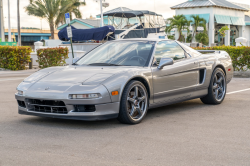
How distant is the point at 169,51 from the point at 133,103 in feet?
5.16

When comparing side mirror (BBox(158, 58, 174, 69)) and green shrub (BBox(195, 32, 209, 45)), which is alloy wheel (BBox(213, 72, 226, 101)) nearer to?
side mirror (BBox(158, 58, 174, 69))

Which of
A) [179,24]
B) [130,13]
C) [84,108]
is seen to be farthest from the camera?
[179,24]

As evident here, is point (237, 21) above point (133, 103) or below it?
above

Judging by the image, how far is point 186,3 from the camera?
5591 cm

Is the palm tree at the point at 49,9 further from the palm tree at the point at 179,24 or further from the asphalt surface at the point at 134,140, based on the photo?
the asphalt surface at the point at 134,140

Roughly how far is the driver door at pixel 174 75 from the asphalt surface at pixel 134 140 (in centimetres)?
37

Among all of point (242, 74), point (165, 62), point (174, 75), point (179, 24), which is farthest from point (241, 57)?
point (179, 24)

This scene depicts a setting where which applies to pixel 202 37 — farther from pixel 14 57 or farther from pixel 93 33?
pixel 14 57

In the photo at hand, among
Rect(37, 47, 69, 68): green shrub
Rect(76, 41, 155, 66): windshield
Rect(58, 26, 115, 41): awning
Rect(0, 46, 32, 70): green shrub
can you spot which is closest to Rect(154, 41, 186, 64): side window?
Rect(76, 41, 155, 66): windshield

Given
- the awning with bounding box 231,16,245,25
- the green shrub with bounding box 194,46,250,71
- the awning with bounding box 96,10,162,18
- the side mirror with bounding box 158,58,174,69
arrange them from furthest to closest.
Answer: the awning with bounding box 231,16,245,25, the awning with bounding box 96,10,162,18, the green shrub with bounding box 194,46,250,71, the side mirror with bounding box 158,58,174,69

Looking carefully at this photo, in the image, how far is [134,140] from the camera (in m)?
5.00

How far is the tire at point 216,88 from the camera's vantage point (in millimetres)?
7703

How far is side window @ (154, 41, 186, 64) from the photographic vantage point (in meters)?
6.75

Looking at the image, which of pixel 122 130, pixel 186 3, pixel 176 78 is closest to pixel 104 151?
pixel 122 130
